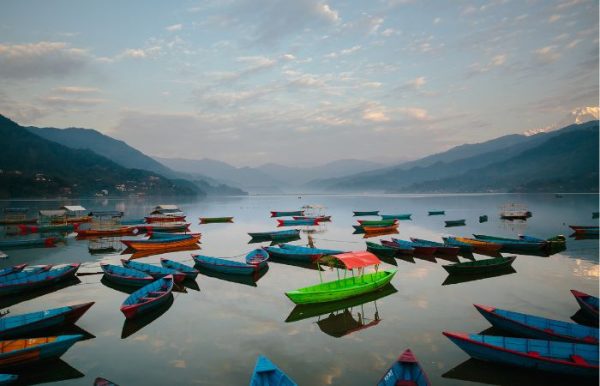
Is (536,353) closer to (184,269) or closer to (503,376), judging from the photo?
(503,376)

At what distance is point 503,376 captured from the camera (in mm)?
16125

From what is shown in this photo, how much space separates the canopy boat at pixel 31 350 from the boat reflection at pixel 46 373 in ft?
1.37

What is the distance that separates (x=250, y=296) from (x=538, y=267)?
1285 inches

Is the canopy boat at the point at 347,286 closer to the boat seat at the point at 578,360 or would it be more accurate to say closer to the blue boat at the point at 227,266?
the blue boat at the point at 227,266

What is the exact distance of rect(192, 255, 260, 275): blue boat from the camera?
34531 mm

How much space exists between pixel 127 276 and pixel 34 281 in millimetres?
7544

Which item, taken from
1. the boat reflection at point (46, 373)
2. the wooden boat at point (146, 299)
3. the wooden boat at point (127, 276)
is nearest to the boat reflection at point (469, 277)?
the wooden boat at point (146, 299)

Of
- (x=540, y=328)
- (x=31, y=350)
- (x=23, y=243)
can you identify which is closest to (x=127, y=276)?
(x=31, y=350)

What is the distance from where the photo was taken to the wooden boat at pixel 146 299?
22.5 m

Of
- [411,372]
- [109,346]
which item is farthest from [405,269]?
[109,346]

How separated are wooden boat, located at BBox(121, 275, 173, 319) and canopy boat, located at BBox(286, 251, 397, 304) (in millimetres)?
9230

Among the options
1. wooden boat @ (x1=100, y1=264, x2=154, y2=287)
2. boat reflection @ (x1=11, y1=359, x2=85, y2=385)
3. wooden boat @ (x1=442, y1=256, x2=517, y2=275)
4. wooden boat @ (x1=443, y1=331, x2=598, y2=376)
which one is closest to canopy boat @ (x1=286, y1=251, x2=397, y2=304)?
wooden boat @ (x1=442, y1=256, x2=517, y2=275)

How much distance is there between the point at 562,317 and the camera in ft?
78.4

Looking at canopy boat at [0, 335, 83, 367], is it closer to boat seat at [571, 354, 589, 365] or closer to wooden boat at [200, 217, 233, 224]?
boat seat at [571, 354, 589, 365]
